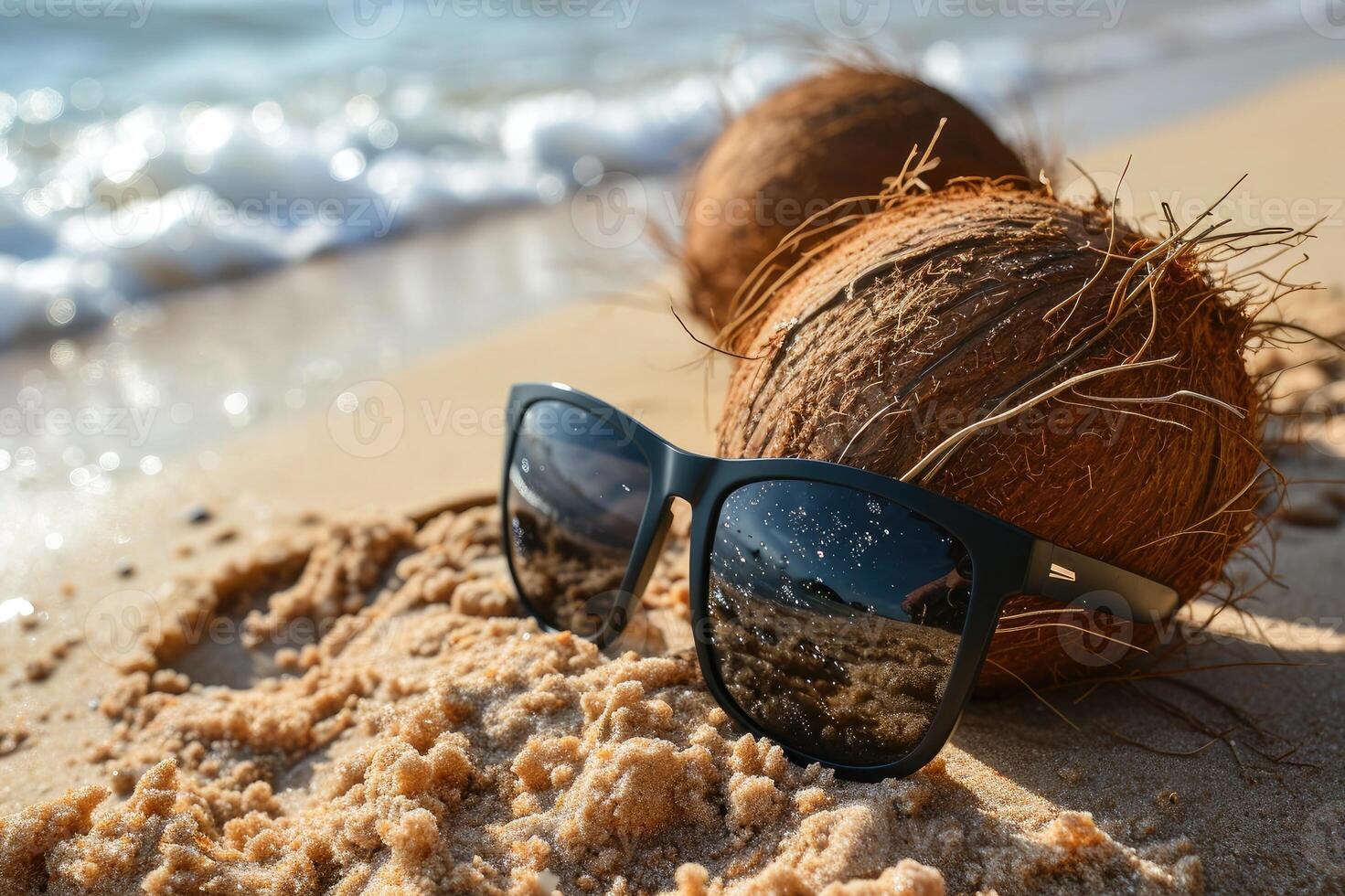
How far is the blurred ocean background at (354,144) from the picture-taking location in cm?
399

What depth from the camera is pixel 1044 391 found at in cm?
158

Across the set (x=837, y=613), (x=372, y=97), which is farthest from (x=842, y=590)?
(x=372, y=97)

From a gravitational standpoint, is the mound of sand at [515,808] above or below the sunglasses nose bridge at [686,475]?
below

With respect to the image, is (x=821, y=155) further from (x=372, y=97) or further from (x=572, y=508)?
(x=372, y=97)

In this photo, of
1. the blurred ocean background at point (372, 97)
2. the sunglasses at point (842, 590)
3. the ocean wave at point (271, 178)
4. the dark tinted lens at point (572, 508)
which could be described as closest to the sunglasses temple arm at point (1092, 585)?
the sunglasses at point (842, 590)

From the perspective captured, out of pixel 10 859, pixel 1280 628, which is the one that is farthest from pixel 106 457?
pixel 1280 628

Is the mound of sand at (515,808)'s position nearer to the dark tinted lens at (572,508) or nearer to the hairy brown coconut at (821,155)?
the dark tinted lens at (572,508)

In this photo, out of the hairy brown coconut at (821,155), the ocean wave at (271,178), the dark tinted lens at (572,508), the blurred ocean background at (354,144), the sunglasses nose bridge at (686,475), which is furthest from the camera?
the ocean wave at (271,178)

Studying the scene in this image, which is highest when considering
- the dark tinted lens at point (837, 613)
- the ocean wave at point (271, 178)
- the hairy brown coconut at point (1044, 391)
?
the hairy brown coconut at point (1044, 391)

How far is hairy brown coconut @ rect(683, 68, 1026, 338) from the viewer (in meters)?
2.68

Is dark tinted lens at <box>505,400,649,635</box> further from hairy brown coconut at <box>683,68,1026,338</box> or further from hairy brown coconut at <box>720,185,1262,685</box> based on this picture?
hairy brown coconut at <box>683,68,1026,338</box>

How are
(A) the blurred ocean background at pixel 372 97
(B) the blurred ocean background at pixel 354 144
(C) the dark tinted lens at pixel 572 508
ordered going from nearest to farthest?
(C) the dark tinted lens at pixel 572 508, (B) the blurred ocean background at pixel 354 144, (A) the blurred ocean background at pixel 372 97

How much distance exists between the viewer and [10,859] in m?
1.54

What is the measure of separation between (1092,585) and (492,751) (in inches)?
38.0
